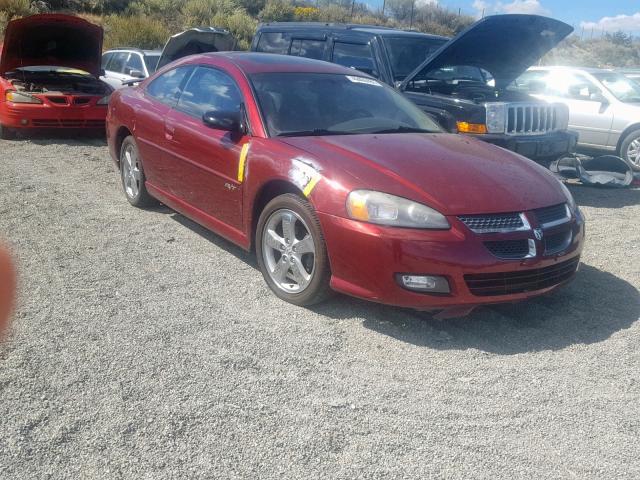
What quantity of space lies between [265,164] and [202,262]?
1093mm

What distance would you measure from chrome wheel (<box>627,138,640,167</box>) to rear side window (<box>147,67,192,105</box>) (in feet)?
23.1

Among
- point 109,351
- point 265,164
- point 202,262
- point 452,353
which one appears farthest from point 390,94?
point 109,351

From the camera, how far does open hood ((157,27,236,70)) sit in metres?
11.1

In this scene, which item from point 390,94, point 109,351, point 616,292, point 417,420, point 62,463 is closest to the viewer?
point 62,463

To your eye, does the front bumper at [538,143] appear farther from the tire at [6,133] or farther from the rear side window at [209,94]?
the tire at [6,133]

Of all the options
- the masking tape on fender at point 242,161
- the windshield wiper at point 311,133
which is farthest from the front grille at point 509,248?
the masking tape on fender at point 242,161

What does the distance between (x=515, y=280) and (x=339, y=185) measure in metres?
1.16

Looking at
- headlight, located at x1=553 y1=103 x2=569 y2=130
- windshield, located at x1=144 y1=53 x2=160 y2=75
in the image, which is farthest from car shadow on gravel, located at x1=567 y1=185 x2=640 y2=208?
windshield, located at x1=144 y1=53 x2=160 y2=75

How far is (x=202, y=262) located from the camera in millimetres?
5375

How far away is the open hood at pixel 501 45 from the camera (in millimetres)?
7512

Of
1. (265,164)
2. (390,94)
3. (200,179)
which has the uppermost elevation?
(390,94)

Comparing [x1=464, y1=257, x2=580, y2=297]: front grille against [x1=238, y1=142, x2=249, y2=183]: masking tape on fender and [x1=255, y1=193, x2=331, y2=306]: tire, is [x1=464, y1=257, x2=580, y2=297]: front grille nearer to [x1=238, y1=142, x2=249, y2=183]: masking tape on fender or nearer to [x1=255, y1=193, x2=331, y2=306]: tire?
[x1=255, y1=193, x2=331, y2=306]: tire

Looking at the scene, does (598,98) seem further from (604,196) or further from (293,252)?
(293,252)

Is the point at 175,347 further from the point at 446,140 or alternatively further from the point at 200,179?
the point at 446,140
